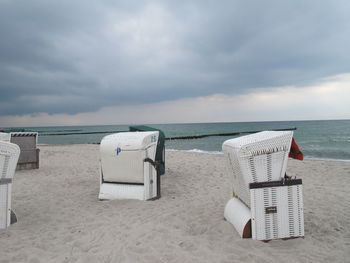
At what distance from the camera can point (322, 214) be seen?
15.8 feet

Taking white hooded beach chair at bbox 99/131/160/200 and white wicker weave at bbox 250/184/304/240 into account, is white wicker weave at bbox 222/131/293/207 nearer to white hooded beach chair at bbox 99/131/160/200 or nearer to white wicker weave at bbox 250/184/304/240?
white wicker weave at bbox 250/184/304/240

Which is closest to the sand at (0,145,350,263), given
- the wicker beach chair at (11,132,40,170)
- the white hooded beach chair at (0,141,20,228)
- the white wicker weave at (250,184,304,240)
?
the white wicker weave at (250,184,304,240)

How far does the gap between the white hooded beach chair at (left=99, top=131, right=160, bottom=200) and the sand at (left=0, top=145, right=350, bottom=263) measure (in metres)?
0.25

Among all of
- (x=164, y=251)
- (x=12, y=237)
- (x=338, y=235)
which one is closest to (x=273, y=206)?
(x=338, y=235)

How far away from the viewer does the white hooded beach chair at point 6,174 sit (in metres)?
4.00

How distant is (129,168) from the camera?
5.73 m

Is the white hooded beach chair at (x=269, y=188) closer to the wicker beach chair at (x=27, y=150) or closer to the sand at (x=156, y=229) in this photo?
the sand at (x=156, y=229)

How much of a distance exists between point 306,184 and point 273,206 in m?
4.91

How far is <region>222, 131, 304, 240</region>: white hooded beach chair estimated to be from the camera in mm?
3502

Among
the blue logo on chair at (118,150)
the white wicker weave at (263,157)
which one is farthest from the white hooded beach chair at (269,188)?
the blue logo on chair at (118,150)

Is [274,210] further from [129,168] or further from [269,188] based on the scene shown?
[129,168]

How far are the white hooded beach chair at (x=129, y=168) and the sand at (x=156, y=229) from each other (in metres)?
0.25

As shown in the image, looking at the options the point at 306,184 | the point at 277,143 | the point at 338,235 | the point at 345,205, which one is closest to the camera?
the point at 277,143

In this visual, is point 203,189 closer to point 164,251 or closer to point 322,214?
point 322,214
